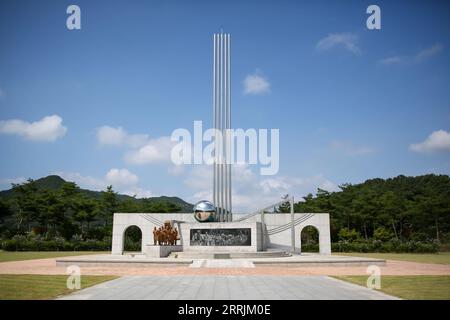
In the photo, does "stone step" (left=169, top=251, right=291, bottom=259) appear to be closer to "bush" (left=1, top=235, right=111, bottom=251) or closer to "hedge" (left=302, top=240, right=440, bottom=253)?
"hedge" (left=302, top=240, right=440, bottom=253)

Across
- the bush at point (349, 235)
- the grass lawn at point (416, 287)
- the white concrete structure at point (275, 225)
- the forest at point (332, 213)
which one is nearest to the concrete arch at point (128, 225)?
the white concrete structure at point (275, 225)

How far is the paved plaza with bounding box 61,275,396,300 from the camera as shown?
32.6 ft

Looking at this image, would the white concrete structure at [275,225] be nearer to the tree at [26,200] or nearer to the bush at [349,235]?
the bush at [349,235]

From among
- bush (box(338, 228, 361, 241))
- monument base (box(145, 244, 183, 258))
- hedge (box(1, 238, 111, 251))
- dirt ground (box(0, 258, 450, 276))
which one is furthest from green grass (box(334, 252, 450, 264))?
hedge (box(1, 238, 111, 251))

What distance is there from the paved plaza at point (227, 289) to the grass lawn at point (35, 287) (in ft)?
1.81

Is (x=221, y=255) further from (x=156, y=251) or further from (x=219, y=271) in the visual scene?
(x=219, y=271)

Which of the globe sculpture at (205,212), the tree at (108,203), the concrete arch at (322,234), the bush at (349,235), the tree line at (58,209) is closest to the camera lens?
the globe sculpture at (205,212)

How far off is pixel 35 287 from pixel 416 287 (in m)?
11.2

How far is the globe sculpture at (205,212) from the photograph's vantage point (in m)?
28.9

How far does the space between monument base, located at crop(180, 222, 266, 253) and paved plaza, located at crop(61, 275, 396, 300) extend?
12.7 metres

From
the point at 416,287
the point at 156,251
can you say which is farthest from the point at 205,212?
the point at 416,287

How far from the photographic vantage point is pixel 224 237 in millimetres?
27047

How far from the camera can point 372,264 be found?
20.4 meters
